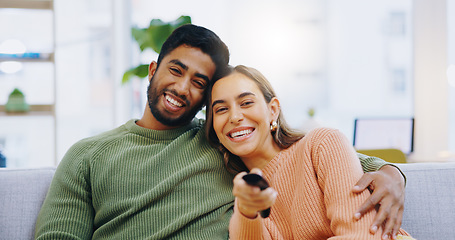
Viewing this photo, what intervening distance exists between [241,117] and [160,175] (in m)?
0.33

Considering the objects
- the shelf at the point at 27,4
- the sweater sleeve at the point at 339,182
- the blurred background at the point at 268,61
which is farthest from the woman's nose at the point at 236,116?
the shelf at the point at 27,4

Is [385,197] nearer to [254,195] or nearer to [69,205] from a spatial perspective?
[254,195]

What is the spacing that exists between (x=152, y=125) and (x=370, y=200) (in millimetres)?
817

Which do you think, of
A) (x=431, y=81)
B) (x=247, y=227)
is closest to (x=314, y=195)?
(x=247, y=227)

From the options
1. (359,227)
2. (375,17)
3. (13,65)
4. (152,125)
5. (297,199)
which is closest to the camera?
(359,227)

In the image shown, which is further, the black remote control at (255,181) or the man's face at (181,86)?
the man's face at (181,86)

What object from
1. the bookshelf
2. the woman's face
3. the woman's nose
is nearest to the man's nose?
the woman's face

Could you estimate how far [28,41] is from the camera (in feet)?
10.9

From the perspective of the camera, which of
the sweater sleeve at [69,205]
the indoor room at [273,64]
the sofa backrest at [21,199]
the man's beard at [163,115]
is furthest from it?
the indoor room at [273,64]

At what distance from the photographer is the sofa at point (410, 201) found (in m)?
1.43

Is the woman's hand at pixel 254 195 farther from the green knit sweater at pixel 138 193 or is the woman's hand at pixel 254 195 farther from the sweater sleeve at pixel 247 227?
the green knit sweater at pixel 138 193

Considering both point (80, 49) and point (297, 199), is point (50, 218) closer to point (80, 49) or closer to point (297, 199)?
point (297, 199)

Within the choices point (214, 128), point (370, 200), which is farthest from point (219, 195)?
point (370, 200)

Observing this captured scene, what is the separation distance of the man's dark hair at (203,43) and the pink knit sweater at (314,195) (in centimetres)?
40
